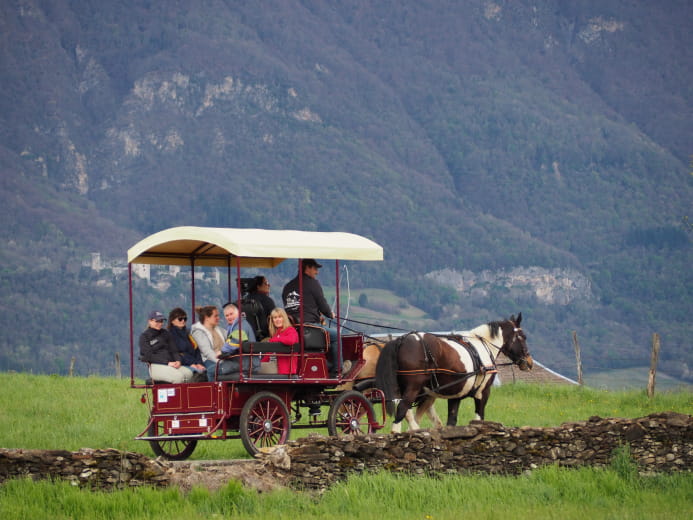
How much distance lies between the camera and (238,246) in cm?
1622

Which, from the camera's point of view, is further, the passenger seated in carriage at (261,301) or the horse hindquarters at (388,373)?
the horse hindquarters at (388,373)

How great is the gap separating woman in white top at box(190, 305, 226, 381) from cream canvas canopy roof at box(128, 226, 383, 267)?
921 millimetres

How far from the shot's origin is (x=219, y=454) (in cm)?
1820

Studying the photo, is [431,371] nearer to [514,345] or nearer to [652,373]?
[514,345]

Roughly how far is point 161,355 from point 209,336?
2.62 feet

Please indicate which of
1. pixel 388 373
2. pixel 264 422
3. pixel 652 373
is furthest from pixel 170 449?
pixel 652 373

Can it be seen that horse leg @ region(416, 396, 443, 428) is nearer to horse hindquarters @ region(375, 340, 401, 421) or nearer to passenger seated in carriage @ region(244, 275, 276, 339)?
horse hindquarters @ region(375, 340, 401, 421)

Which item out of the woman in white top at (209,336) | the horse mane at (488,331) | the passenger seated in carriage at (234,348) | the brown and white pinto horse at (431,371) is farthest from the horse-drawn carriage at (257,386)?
the horse mane at (488,331)

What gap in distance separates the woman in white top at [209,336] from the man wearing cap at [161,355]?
37 cm

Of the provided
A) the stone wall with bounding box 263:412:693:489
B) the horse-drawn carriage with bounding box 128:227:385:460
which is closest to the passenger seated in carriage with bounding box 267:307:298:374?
the horse-drawn carriage with bounding box 128:227:385:460

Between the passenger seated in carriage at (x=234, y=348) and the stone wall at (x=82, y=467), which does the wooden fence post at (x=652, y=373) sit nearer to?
the passenger seated in carriage at (x=234, y=348)

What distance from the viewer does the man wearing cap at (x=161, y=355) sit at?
1700 cm

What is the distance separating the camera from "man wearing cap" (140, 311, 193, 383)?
17000 millimetres

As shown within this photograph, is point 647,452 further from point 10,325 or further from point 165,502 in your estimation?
point 10,325
